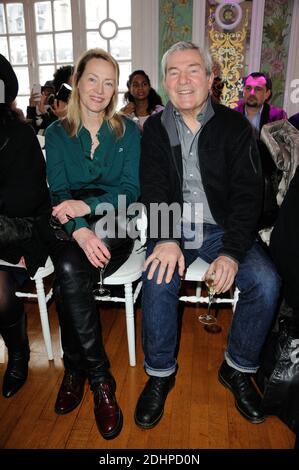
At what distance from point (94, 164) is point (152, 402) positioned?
1012 mm

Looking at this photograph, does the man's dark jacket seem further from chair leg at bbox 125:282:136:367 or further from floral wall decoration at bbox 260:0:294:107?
floral wall decoration at bbox 260:0:294:107

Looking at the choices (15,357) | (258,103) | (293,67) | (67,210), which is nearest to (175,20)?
(293,67)

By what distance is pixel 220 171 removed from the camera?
4.97ft

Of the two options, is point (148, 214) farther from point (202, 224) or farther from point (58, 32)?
point (58, 32)

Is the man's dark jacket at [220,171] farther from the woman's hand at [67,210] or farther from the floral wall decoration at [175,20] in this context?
the floral wall decoration at [175,20]

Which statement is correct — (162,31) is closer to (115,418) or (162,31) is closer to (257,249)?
(257,249)

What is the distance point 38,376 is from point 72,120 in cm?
117

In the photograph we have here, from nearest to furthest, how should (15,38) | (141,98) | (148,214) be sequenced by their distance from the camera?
(148,214), (141,98), (15,38)

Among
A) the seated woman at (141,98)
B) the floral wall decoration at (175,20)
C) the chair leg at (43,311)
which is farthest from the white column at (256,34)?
the chair leg at (43,311)

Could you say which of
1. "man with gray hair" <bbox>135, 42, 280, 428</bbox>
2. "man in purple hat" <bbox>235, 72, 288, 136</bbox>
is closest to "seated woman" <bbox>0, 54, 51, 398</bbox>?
"man with gray hair" <bbox>135, 42, 280, 428</bbox>

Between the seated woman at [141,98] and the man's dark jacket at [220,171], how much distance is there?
188 cm

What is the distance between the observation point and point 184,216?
1650 millimetres

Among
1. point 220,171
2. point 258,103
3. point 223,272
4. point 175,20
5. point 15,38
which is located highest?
point 175,20
